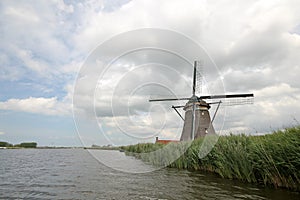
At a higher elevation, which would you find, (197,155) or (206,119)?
(206,119)

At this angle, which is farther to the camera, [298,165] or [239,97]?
[239,97]

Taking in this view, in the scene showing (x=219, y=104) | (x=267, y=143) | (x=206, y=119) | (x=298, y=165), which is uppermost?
(x=219, y=104)

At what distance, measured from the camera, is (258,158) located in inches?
392

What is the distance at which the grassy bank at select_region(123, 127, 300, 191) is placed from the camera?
8.53m

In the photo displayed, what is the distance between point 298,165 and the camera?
820cm

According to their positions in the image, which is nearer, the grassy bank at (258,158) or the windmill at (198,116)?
the grassy bank at (258,158)

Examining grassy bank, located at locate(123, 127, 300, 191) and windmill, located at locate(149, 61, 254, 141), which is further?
windmill, located at locate(149, 61, 254, 141)

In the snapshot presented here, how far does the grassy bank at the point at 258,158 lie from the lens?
853 cm

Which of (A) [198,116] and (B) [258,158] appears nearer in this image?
(B) [258,158]

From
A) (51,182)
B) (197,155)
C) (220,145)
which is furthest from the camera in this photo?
(197,155)

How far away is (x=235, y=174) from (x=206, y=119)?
18.0 m

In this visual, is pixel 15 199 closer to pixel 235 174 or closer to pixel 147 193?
pixel 147 193

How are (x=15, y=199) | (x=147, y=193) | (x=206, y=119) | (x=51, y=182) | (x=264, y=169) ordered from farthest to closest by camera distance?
(x=206, y=119) → (x=51, y=182) → (x=264, y=169) → (x=147, y=193) → (x=15, y=199)

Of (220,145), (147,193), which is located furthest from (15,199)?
(220,145)
